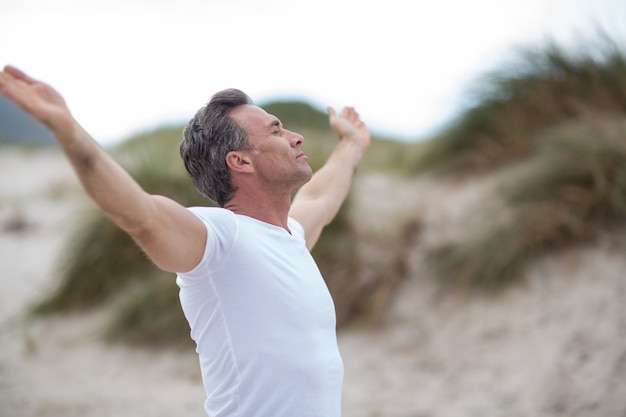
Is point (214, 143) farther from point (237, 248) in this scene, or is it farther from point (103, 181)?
point (103, 181)

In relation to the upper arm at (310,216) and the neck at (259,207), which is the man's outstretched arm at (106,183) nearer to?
the neck at (259,207)

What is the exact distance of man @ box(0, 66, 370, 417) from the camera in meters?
1.51

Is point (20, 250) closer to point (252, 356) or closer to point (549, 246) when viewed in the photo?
point (549, 246)

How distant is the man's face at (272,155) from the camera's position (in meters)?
2.05

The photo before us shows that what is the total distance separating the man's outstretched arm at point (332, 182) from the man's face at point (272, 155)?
406 millimetres

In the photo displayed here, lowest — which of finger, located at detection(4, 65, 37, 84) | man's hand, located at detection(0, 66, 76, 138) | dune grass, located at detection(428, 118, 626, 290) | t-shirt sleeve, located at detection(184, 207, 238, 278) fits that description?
dune grass, located at detection(428, 118, 626, 290)

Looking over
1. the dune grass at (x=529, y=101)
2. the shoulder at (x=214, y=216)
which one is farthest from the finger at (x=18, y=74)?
the dune grass at (x=529, y=101)

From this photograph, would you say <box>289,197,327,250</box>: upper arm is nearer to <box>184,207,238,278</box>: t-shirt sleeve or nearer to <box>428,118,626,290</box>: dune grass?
<box>184,207,238,278</box>: t-shirt sleeve

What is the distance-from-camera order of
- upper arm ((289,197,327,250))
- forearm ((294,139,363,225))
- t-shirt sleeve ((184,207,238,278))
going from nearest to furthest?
t-shirt sleeve ((184,207,238,278))
upper arm ((289,197,327,250))
forearm ((294,139,363,225))

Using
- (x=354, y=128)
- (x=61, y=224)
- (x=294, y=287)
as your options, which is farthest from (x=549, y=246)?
(x=61, y=224)

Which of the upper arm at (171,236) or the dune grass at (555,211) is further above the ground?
the upper arm at (171,236)

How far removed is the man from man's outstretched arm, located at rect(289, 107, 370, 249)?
0.66 ft

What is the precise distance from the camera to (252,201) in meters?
2.05

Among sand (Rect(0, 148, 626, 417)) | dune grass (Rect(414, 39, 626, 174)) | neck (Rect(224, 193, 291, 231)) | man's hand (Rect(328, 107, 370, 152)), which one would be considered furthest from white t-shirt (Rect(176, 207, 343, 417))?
dune grass (Rect(414, 39, 626, 174))
